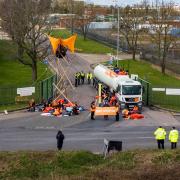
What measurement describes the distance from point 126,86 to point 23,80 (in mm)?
18658

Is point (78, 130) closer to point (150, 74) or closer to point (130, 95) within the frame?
point (130, 95)

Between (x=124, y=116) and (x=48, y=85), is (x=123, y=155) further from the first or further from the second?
(x=48, y=85)

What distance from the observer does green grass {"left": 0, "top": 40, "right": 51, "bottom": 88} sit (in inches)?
2255

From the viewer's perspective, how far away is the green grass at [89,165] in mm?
20453

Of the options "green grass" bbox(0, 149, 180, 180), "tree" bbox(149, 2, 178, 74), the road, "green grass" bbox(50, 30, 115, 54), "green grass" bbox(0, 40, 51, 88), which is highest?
"tree" bbox(149, 2, 178, 74)

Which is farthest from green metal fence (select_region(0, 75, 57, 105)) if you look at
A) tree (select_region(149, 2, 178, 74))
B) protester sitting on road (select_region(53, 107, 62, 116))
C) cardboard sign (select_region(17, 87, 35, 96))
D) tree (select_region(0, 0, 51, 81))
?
tree (select_region(149, 2, 178, 74))

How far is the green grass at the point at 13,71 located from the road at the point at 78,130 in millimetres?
14802

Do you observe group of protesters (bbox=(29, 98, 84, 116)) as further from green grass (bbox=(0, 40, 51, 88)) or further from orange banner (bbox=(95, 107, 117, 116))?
green grass (bbox=(0, 40, 51, 88))

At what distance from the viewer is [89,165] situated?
77.9ft

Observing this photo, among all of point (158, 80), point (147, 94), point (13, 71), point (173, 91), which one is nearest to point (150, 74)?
point (158, 80)

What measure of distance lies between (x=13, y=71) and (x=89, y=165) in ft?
146

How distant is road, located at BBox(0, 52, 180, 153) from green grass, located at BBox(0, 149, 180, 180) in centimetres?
493

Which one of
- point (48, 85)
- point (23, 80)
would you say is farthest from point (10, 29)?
point (48, 85)

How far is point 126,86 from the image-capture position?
4356 centimetres
